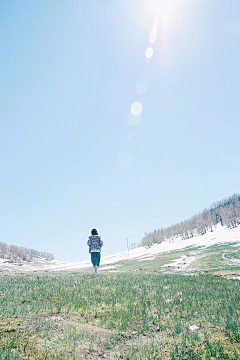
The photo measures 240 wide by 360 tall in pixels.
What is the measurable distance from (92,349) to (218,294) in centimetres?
651

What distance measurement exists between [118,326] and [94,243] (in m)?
10.9

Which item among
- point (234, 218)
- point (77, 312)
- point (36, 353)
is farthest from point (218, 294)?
point (234, 218)

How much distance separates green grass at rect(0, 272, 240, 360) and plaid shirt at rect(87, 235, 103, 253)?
7800 mm

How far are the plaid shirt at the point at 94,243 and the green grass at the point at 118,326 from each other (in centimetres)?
780

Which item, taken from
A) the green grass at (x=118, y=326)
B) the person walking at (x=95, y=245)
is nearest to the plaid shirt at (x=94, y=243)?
the person walking at (x=95, y=245)

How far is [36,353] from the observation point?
356 centimetres

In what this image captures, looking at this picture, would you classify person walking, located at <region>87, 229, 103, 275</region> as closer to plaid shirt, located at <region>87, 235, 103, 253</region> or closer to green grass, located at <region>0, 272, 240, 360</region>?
plaid shirt, located at <region>87, 235, 103, 253</region>

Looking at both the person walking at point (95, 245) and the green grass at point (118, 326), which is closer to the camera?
the green grass at point (118, 326)

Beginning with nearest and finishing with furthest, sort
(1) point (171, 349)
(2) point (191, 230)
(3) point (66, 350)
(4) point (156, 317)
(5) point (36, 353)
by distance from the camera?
1. (5) point (36, 353)
2. (3) point (66, 350)
3. (1) point (171, 349)
4. (4) point (156, 317)
5. (2) point (191, 230)

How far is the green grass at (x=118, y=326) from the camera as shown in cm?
392

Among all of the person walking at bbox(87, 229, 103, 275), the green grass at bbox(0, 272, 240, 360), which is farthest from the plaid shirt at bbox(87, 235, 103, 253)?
the green grass at bbox(0, 272, 240, 360)

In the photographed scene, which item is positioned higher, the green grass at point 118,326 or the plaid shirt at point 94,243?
the plaid shirt at point 94,243

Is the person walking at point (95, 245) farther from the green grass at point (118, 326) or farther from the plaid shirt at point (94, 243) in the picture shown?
the green grass at point (118, 326)

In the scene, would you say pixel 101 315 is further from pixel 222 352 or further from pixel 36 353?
pixel 222 352
